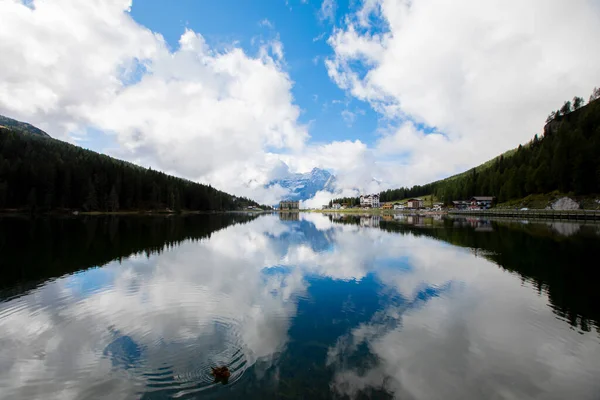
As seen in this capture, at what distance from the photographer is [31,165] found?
107250 millimetres

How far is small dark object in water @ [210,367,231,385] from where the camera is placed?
9.90 metres

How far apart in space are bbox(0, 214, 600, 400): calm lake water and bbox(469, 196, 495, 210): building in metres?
156

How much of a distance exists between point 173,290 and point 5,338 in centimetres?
874

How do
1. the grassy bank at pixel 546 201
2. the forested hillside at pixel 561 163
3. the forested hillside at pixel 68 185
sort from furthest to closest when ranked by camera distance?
the forested hillside at pixel 68 185
the forested hillside at pixel 561 163
the grassy bank at pixel 546 201

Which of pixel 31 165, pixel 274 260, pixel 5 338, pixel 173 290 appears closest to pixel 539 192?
pixel 274 260

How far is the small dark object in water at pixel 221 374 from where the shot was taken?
9.90 m

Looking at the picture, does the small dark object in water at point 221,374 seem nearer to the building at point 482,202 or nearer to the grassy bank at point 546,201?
the grassy bank at point 546,201

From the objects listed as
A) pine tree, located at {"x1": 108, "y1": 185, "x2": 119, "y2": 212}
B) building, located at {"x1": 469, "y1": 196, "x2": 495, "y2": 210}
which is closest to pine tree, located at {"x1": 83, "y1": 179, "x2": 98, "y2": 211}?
pine tree, located at {"x1": 108, "y1": 185, "x2": 119, "y2": 212}

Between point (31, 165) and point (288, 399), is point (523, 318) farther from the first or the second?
point (31, 165)

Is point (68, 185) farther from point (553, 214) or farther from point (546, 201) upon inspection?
point (546, 201)

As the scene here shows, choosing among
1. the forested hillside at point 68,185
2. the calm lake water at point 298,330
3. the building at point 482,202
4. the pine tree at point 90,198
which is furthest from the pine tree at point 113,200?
the building at point 482,202

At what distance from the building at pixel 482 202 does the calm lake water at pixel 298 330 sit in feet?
511

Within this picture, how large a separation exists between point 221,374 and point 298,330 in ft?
17.1

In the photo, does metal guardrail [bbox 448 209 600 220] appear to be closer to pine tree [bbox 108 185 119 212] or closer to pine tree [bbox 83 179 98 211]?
pine tree [bbox 108 185 119 212]
